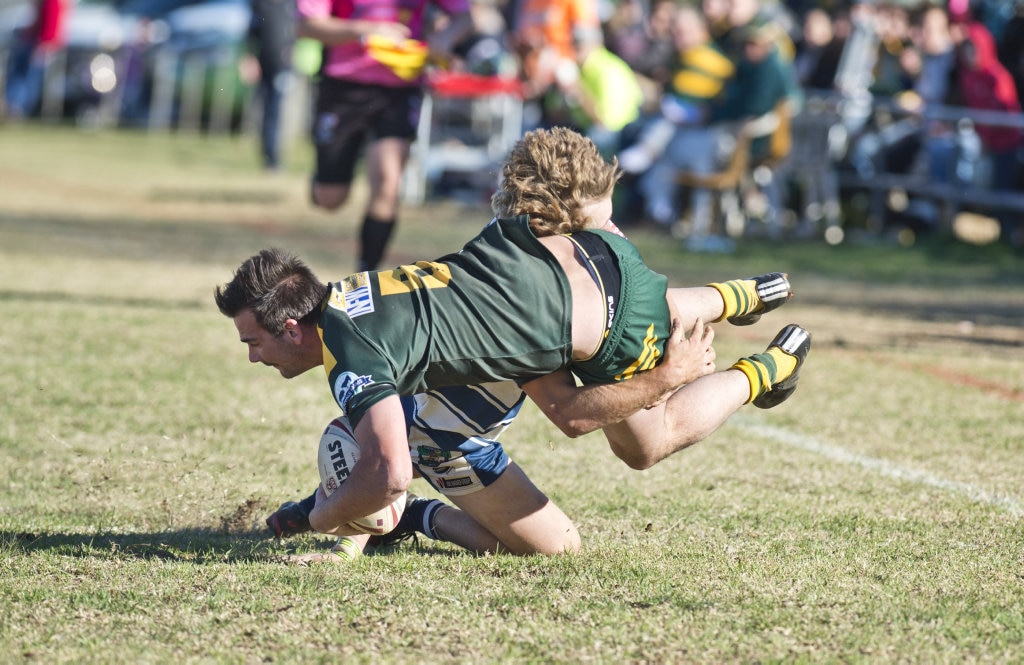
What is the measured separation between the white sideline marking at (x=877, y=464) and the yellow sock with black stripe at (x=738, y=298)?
1.04 m

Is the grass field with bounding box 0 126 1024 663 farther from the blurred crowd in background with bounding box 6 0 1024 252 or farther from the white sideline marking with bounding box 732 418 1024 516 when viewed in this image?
the blurred crowd in background with bounding box 6 0 1024 252

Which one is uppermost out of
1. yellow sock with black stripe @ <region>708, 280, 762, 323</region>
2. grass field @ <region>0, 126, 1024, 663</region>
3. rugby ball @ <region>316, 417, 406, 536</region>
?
yellow sock with black stripe @ <region>708, 280, 762, 323</region>

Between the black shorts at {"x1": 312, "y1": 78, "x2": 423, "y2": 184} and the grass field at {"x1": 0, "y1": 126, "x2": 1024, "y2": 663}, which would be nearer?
the grass field at {"x1": 0, "y1": 126, "x2": 1024, "y2": 663}

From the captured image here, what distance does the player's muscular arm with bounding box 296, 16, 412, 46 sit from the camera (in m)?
7.41

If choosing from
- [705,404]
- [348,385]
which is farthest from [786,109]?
[348,385]

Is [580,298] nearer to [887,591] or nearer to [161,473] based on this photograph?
[887,591]

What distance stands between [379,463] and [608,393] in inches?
29.6

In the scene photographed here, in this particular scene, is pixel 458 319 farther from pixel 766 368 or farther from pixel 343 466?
pixel 766 368

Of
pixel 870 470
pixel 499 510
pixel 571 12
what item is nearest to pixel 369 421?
pixel 499 510

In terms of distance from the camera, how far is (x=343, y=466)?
3.73 metres

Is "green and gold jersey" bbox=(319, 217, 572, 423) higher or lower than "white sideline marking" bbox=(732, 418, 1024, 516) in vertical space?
higher

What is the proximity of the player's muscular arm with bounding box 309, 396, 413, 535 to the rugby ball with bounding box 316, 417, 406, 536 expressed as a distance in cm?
28

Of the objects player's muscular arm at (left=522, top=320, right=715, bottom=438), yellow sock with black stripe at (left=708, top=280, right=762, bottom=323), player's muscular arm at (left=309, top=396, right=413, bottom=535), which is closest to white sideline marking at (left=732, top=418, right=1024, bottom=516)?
yellow sock with black stripe at (left=708, top=280, right=762, bottom=323)

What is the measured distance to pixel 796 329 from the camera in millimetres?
4508
